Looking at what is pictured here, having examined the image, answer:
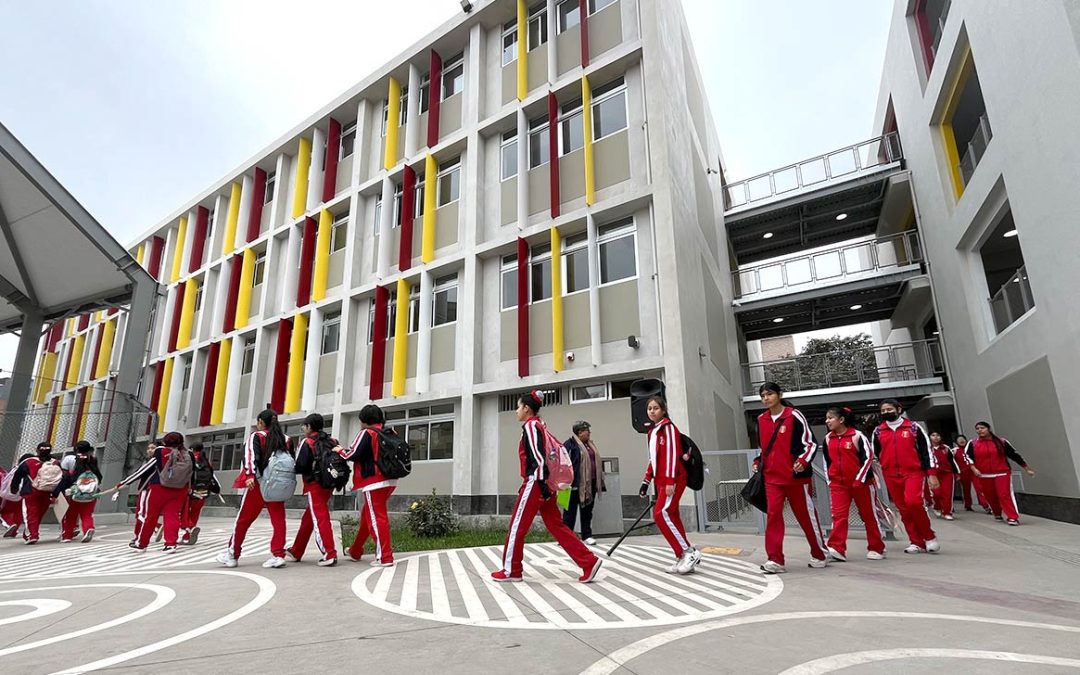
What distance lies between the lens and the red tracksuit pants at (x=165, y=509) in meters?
8.98

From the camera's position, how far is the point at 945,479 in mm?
13641

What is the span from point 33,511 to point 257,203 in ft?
58.1

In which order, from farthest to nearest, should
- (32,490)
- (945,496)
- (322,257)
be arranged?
1. (322,257)
2. (945,496)
3. (32,490)

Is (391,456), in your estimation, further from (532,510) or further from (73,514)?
(73,514)

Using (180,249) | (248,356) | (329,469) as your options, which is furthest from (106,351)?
(329,469)

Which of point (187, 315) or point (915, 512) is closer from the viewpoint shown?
point (915, 512)

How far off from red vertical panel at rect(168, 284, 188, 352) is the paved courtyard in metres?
22.8

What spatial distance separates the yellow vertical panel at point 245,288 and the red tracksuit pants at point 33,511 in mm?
13799

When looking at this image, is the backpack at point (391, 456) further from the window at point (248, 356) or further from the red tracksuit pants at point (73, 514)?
the window at point (248, 356)

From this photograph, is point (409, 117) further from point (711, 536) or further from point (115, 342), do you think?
point (115, 342)

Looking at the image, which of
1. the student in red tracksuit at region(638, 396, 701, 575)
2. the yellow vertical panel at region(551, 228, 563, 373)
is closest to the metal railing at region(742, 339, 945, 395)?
the yellow vertical panel at region(551, 228, 563, 373)

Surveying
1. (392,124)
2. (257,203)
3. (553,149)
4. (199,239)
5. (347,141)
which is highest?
(347,141)

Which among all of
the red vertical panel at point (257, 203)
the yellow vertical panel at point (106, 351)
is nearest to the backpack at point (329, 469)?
the red vertical panel at point (257, 203)

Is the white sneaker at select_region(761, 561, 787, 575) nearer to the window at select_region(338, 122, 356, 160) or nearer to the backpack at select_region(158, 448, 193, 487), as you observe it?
the backpack at select_region(158, 448, 193, 487)
